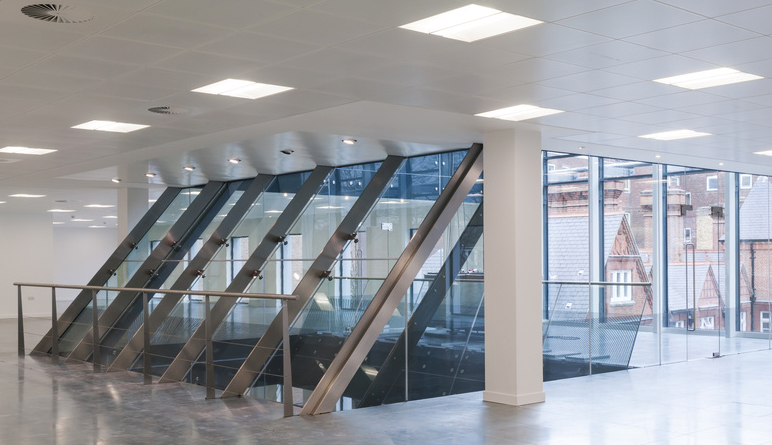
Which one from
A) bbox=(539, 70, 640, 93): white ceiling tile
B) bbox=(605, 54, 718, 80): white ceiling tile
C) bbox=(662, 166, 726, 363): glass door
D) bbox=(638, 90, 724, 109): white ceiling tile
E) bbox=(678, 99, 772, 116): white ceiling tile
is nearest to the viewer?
bbox=(605, 54, 718, 80): white ceiling tile

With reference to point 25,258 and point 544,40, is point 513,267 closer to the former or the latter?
point 544,40

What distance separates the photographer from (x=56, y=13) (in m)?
4.03

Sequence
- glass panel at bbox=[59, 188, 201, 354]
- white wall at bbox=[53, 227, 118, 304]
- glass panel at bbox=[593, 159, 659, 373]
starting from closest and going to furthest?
glass panel at bbox=[593, 159, 659, 373]
glass panel at bbox=[59, 188, 201, 354]
white wall at bbox=[53, 227, 118, 304]

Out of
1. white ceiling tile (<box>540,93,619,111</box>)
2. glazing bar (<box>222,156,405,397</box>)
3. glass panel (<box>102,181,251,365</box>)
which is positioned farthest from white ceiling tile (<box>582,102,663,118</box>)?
glass panel (<box>102,181,251,365</box>)

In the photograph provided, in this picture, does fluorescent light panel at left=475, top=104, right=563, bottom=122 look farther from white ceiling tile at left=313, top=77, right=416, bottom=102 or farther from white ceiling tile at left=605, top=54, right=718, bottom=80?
white ceiling tile at left=605, top=54, right=718, bottom=80

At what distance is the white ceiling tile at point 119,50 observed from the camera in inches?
182

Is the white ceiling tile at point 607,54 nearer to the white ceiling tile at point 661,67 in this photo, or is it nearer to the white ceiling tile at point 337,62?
the white ceiling tile at point 661,67

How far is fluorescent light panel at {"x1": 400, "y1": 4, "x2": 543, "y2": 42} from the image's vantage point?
4160 mm

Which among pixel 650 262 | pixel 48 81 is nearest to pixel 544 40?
pixel 48 81

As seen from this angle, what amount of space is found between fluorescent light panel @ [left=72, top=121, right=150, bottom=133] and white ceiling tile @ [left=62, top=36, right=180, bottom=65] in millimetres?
2657

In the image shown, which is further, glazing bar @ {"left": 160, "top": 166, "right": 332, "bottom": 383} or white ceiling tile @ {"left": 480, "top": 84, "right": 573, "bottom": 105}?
glazing bar @ {"left": 160, "top": 166, "right": 332, "bottom": 383}

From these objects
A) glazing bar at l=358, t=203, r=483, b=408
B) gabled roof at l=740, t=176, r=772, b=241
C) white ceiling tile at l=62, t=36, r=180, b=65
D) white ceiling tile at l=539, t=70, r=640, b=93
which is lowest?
glazing bar at l=358, t=203, r=483, b=408

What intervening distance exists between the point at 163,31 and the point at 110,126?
363cm

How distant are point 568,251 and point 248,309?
483cm
